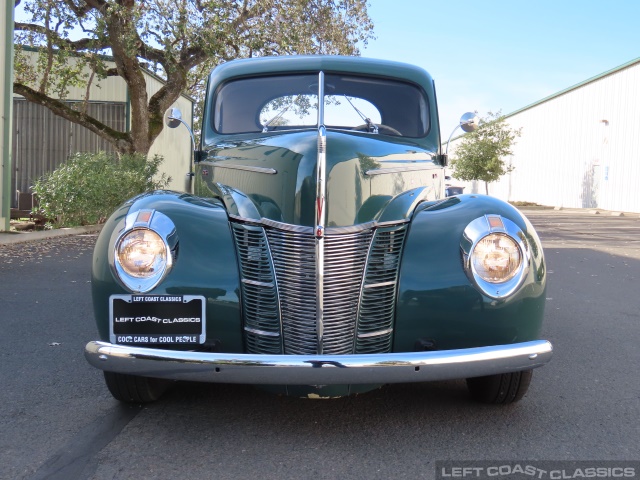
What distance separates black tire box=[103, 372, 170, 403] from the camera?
10.2ft

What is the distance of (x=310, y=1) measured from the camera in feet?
56.5

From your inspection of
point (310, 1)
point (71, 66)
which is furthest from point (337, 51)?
point (71, 66)

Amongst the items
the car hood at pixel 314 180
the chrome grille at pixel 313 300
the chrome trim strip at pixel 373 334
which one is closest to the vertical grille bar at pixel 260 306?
the chrome grille at pixel 313 300

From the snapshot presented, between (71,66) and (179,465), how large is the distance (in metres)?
18.4

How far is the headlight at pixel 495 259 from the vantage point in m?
2.88

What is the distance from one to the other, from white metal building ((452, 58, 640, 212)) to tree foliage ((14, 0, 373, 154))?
15777 mm

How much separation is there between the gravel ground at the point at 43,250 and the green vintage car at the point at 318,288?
576 cm

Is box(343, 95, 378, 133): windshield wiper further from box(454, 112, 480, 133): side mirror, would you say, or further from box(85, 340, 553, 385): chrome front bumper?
box(85, 340, 553, 385): chrome front bumper

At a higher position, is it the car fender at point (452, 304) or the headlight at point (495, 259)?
the headlight at point (495, 259)

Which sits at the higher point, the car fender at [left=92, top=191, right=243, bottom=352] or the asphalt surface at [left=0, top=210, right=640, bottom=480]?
the car fender at [left=92, top=191, right=243, bottom=352]

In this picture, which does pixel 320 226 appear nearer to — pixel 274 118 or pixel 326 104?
pixel 326 104

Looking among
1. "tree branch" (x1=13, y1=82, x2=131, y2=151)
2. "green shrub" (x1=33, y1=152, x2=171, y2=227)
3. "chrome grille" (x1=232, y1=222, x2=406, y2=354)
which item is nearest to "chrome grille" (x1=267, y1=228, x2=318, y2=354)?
"chrome grille" (x1=232, y1=222, x2=406, y2=354)

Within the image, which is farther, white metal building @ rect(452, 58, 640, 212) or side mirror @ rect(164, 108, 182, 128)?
white metal building @ rect(452, 58, 640, 212)

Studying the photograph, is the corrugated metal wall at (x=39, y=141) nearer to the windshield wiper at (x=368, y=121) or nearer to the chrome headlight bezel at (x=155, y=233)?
the windshield wiper at (x=368, y=121)
